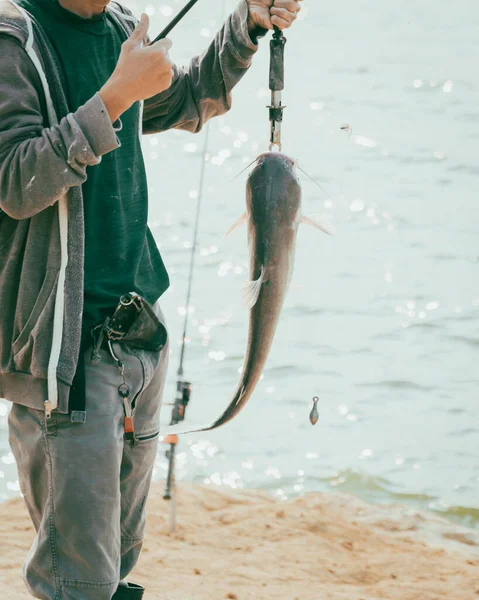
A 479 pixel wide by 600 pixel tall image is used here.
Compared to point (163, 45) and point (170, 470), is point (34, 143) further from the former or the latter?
point (170, 470)

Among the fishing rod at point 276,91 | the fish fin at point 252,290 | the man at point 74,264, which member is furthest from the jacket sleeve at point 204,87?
the fish fin at point 252,290

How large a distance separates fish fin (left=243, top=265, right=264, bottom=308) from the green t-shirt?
0.45 m

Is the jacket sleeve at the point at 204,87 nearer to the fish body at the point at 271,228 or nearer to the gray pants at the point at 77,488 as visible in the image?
the fish body at the point at 271,228

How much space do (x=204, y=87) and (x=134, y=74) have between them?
771 millimetres

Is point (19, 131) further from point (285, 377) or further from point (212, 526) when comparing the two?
point (285, 377)

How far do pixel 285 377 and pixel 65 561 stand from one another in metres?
5.37

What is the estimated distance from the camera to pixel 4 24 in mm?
2670

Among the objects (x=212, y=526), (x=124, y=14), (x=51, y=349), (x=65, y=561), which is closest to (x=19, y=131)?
(x=51, y=349)

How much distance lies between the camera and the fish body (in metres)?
2.66

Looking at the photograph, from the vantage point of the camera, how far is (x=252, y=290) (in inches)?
106

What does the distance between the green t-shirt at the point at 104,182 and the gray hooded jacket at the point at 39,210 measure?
0.24ft

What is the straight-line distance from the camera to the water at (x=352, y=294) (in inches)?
277

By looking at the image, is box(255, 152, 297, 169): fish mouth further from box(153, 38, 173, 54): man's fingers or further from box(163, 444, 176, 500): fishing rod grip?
box(163, 444, 176, 500): fishing rod grip

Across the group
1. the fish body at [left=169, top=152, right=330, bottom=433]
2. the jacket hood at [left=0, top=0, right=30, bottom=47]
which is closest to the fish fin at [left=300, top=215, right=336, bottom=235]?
the fish body at [left=169, top=152, right=330, bottom=433]
